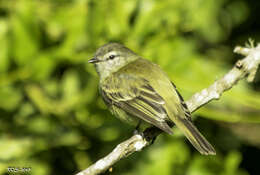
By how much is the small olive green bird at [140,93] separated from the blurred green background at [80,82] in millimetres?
151

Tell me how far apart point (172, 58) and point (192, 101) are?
32.4 inches

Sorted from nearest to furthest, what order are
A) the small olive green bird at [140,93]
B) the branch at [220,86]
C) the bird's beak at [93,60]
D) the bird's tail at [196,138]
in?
the bird's tail at [196,138]
the branch at [220,86]
the small olive green bird at [140,93]
the bird's beak at [93,60]

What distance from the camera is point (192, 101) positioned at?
14.0 ft

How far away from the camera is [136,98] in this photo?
445cm

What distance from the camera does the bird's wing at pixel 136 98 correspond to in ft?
13.6

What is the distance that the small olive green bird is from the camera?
4.07m

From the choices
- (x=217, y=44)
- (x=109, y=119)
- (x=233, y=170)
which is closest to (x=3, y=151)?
(x=109, y=119)

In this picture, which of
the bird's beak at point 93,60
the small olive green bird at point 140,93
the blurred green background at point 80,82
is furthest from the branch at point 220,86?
the bird's beak at point 93,60


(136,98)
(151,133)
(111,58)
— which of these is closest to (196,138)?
(151,133)

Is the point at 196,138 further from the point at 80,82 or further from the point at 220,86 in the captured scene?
the point at 80,82

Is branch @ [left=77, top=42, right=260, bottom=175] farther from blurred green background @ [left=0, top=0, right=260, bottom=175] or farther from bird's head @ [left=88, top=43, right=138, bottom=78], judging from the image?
bird's head @ [left=88, top=43, right=138, bottom=78]

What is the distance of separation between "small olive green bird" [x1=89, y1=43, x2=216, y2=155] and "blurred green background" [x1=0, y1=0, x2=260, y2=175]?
15cm

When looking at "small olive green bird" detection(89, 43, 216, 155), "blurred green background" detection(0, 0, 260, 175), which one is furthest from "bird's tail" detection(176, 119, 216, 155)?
"blurred green background" detection(0, 0, 260, 175)

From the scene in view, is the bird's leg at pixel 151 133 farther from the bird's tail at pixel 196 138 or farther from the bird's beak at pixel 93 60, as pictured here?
the bird's beak at pixel 93 60
